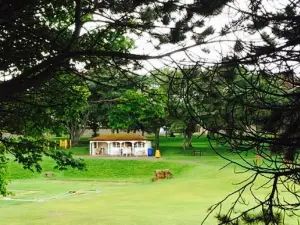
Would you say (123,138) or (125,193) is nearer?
(125,193)

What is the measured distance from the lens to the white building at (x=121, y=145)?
41344 mm

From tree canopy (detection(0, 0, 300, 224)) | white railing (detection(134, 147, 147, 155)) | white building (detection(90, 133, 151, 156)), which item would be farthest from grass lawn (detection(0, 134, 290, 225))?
tree canopy (detection(0, 0, 300, 224))

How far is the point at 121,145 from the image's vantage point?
41.8 meters

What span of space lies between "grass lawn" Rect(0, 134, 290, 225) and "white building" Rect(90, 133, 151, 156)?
3949mm

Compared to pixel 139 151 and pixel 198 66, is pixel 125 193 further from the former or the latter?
pixel 139 151

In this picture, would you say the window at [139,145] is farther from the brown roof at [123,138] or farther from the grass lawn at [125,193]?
the grass lawn at [125,193]

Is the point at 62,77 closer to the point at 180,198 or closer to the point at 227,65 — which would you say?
the point at 227,65

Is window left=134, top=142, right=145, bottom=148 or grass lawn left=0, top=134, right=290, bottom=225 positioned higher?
window left=134, top=142, right=145, bottom=148

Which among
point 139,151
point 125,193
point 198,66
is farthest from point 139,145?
point 198,66

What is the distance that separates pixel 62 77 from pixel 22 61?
54.0 inches

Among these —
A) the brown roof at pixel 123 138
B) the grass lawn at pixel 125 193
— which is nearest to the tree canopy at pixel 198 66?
the grass lawn at pixel 125 193

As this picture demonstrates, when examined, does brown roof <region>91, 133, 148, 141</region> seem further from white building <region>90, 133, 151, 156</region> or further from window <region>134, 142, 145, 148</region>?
window <region>134, 142, 145, 148</region>

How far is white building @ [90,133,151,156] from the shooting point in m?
41.3

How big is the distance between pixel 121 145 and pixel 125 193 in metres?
20.7
